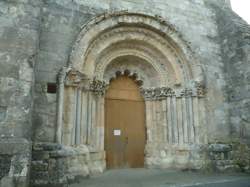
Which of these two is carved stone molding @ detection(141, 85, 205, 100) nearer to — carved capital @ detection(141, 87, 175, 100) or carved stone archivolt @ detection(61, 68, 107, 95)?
carved capital @ detection(141, 87, 175, 100)

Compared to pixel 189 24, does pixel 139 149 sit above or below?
below

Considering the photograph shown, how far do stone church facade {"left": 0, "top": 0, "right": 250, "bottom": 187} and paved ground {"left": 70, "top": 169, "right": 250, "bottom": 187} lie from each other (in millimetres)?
302

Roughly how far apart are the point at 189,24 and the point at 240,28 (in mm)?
1196

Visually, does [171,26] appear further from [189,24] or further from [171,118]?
[171,118]

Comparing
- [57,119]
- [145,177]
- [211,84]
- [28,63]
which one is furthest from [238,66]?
[28,63]

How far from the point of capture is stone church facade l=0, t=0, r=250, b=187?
11.8 ft

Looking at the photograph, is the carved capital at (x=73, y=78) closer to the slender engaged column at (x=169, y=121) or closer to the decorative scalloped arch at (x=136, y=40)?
the decorative scalloped arch at (x=136, y=40)

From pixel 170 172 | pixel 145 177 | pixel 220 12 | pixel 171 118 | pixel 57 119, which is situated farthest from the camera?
pixel 220 12

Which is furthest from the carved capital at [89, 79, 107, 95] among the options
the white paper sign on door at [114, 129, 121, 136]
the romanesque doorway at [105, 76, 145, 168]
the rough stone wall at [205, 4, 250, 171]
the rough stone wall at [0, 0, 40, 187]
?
the rough stone wall at [205, 4, 250, 171]

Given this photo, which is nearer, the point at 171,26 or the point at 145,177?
the point at 145,177

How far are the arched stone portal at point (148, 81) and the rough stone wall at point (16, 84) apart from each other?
1.08m

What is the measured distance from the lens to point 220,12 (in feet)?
21.9

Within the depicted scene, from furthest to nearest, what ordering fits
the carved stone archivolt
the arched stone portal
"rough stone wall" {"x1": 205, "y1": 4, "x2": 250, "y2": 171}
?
"rough stone wall" {"x1": 205, "y1": 4, "x2": 250, "y2": 171} → the arched stone portal → the carved stone archivolt

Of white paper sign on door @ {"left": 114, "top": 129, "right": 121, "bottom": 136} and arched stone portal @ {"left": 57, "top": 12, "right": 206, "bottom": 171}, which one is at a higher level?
arched stone portal @ {"left": 57, "top": 12, "right": 206, "bottom": 171}
